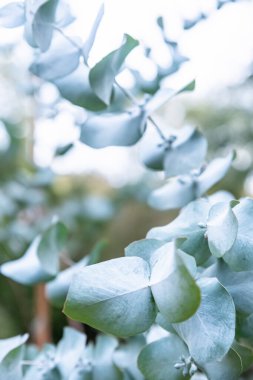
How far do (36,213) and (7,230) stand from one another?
0.17 m

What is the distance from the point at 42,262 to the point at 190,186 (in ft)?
0.58

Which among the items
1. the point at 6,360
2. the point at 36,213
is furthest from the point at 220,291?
the point at 36,213

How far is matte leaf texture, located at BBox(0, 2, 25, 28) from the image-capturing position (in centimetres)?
37

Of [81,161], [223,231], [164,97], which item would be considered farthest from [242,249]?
[81,161]

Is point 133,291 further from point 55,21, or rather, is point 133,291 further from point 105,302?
point 55,21

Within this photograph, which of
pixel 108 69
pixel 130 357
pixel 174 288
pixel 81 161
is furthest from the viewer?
pixel 81 161

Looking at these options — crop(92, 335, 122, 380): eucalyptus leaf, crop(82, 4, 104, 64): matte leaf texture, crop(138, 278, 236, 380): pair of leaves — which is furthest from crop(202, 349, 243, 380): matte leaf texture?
crop(82, 4, 104, 64): matte leaf texture

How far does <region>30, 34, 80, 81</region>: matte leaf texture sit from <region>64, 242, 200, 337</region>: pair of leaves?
0.61 feet

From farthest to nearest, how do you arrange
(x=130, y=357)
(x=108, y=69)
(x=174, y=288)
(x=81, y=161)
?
(x=81, y=161) → (x=130, y=357) → (x=108, y=69) → (x=174, y=288)

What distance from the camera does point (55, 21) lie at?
363mm

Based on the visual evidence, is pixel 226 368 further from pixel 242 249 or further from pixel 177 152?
pixel 177 152

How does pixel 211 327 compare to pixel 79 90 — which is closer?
pixel 211 327

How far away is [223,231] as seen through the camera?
27cm

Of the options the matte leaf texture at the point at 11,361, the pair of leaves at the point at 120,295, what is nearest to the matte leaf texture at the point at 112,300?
the pair of leaves at the point at 120,295
